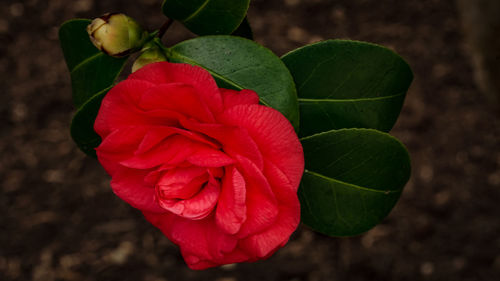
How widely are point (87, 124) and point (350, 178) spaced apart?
467 mm

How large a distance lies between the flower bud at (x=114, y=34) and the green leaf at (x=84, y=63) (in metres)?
0.11

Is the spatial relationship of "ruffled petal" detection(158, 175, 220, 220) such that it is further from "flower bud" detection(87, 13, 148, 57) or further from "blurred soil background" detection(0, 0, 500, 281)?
"blurred soil background" detection(0, 0, 500, 281)

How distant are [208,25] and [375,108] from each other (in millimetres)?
314

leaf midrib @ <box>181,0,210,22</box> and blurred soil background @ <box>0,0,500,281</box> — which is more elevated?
leaf midrib @ <box>181,0,210,22</box>

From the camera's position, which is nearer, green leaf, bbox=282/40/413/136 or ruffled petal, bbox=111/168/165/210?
ruffled petal, bbox=111/168/165/210

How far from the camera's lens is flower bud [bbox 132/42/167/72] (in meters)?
0.76

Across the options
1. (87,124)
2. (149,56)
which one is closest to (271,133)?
(149,56)

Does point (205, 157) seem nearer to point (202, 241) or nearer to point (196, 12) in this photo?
point (202, 241)

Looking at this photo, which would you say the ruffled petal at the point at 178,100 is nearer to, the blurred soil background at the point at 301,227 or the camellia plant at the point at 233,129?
the camellia plant at the point at 233,129

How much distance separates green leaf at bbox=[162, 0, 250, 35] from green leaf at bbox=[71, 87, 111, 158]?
182 millimetres


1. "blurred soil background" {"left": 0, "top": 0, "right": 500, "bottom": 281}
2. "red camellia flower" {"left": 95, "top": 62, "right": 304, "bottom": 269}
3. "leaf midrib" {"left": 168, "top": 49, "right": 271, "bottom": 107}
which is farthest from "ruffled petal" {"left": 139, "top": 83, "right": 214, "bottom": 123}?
"blurred soil background" {"left": 0, "top": 0, "right": 500, "bottom": 281}

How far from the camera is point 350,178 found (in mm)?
852

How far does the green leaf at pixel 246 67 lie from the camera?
2.33 ft

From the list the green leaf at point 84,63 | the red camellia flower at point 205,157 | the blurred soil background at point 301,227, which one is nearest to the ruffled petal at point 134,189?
the red camellia flower at point 205,157
